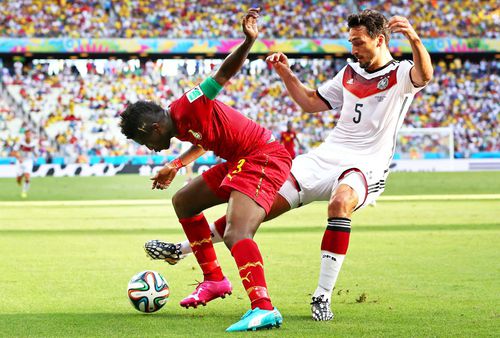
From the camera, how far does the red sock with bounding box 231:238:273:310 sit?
6309mm

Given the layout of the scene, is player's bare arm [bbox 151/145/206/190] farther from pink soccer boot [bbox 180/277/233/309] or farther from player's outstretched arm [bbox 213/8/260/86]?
player's outstretched arm [bbox 213/8/260/86]

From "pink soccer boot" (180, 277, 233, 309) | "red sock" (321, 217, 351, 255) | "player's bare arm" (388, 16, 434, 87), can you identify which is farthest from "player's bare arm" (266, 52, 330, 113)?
"pink soccer boot" (180, 277, 233, 309)

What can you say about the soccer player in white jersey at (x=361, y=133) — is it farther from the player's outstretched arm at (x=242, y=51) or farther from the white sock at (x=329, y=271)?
the player's outstretched arm at (x=242, y=51)

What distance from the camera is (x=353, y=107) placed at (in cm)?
760

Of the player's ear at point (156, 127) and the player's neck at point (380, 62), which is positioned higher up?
the player's neck at point (380, 62)

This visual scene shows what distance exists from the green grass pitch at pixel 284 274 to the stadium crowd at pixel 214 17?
3175 centimetres

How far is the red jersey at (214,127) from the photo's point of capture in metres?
6.67

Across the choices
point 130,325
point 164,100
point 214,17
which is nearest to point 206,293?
point 130,325

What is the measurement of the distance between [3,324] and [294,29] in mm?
46709

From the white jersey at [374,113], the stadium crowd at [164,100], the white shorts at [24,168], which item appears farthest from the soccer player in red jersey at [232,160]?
the stadium crowd at [164,100]

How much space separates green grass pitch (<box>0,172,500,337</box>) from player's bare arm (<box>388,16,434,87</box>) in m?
1.83

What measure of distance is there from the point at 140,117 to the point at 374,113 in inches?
79.9

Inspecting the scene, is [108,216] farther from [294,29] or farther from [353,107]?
[294,29]

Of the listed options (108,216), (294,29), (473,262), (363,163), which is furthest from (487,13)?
(363,163)
